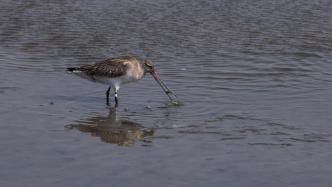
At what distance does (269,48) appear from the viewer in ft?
51.9

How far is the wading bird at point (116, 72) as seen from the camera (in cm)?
1255

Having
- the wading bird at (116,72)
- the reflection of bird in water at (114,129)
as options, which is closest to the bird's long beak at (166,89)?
the wading bird at (116,72)

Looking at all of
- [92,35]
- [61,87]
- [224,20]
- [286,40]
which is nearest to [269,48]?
[286,40]

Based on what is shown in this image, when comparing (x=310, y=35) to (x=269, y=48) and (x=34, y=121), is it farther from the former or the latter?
(x=34, y=121)

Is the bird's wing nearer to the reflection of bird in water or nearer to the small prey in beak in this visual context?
the small prey in beak

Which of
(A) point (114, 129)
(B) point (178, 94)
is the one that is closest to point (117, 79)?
(B) point (178, 94)

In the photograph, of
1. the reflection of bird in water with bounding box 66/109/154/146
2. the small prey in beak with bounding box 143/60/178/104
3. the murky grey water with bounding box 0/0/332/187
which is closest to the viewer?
→ the murky grey water with bounding box 0/0/332/187

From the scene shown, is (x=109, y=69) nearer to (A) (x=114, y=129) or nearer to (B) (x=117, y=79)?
(B) (x=117, y=79)

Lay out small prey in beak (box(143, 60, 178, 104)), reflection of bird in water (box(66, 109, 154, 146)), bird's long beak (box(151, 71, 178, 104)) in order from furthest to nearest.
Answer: small prey in beak (box(143, 60, 178, 104)) < bird's long beak (box(151, 71, 178, 104)) < reflection of bird in water (box(66, 109, 154, 146))

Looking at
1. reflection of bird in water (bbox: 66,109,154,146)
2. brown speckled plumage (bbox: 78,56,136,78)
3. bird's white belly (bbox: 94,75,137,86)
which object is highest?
brown speckled plumage (bbox: 78,56,136,78)

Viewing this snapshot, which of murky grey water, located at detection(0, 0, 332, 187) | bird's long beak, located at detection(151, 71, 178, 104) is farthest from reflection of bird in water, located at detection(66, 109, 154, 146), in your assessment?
bird's long beak, located at detection(151, 71, 178, 104)

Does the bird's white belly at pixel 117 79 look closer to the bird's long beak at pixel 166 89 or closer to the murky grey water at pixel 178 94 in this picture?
the murky grey water at pixel 178 94

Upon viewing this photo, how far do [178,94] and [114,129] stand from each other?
6.82 feet

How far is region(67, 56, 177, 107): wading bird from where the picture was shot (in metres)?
12.5
